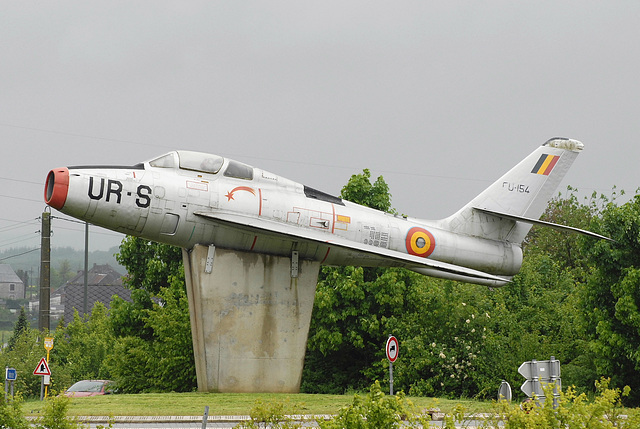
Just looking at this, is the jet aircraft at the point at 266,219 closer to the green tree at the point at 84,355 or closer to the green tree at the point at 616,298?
the green tree at the point at 616,298

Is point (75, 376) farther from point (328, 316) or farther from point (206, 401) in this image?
point (206, 401)

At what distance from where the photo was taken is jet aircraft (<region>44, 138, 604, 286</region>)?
60.9ft

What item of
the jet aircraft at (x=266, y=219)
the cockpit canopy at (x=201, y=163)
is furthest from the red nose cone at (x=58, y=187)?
the cockpit canopy at (x=201, y=163)

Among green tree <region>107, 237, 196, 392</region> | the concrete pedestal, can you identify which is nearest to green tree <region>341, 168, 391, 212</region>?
green tree <region>107, 237, 196, 392</region>

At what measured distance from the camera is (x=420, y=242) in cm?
2155

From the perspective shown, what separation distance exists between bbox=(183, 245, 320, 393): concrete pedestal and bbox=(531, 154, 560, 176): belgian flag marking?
7.89 metres

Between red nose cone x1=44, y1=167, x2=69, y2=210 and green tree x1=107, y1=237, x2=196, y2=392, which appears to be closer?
red nose cone x1=44, y1=167, x2=69, y2=210

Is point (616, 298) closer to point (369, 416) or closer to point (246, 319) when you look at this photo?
point (246, 319)

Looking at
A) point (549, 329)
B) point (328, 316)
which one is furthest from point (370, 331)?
point (549, 329)

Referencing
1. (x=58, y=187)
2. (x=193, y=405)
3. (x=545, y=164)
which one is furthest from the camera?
(x=545, y=164)

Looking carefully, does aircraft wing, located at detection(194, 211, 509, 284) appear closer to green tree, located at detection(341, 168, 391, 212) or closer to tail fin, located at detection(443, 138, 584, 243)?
tail fin, located at detection(443, 138, 584, 243)

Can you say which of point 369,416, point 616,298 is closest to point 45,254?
point 616,298

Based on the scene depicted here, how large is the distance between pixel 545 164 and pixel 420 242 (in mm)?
4972

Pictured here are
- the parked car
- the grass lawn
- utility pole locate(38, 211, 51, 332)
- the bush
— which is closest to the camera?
the bush
